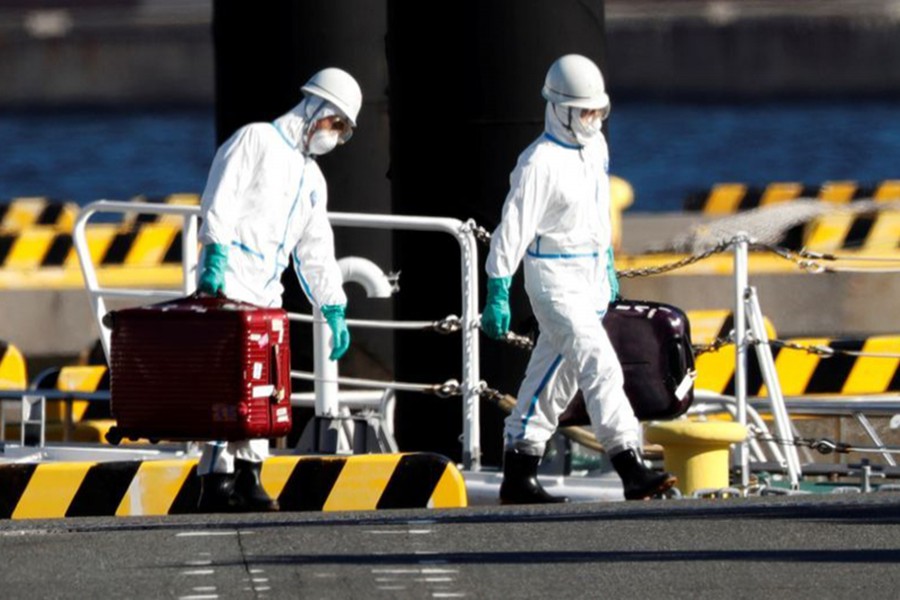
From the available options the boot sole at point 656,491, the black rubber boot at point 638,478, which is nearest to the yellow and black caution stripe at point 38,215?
the black rubber boot at point 638,478

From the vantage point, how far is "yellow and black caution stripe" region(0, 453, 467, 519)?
33.7ft

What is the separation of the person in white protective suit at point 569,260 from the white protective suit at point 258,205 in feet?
2.45

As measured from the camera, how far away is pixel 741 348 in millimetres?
11281

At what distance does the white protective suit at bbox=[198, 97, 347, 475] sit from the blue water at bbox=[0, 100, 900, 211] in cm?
3385

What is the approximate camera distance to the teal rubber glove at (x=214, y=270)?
33.3 feet

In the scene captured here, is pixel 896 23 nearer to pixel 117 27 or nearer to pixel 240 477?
pixel 117 27

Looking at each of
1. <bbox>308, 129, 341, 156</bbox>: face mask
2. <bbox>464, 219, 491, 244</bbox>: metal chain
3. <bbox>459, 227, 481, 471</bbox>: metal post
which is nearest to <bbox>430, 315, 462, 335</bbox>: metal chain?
<bbox>459, 227, 481, 471</bbox>: metal post

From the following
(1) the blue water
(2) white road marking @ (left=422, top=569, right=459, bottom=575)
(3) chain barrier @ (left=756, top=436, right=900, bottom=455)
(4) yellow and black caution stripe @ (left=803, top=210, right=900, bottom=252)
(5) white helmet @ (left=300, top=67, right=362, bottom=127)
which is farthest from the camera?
(1) the blue water

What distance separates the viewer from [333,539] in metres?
8.96

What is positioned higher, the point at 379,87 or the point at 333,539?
the point at 379,87

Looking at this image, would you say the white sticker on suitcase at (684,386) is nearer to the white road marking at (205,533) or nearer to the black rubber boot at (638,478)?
the black rubber boot at (638,478)

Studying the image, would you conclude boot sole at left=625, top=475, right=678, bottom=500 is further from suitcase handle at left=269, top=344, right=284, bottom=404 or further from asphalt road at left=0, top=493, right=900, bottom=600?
suitcase handle at left=269, top=344, right=284, bottom=404

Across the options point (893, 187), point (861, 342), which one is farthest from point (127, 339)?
point (893, 187)

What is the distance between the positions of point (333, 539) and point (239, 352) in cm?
136
